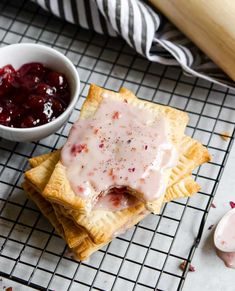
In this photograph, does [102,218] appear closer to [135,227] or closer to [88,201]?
[88,201]

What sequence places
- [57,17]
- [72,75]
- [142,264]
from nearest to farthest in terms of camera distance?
[142,264] < [72,75] < [57,17]

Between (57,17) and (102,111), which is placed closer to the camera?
(102,111)

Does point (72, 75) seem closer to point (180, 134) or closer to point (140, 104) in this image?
point (140, 104)

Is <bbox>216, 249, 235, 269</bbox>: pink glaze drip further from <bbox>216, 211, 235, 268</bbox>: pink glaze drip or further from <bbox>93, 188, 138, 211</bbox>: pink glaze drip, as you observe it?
<bbox>93, 188, 138, 211</bbox>: pink glaze drip

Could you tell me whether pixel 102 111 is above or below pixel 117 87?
above

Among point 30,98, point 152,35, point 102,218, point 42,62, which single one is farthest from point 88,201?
Result: point 152,35

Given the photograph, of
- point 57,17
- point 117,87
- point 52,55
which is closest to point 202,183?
point 117,87

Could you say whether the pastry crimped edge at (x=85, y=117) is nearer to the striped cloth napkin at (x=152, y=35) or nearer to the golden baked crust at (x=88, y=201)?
the golden baked crust at (x=88, y=201)
